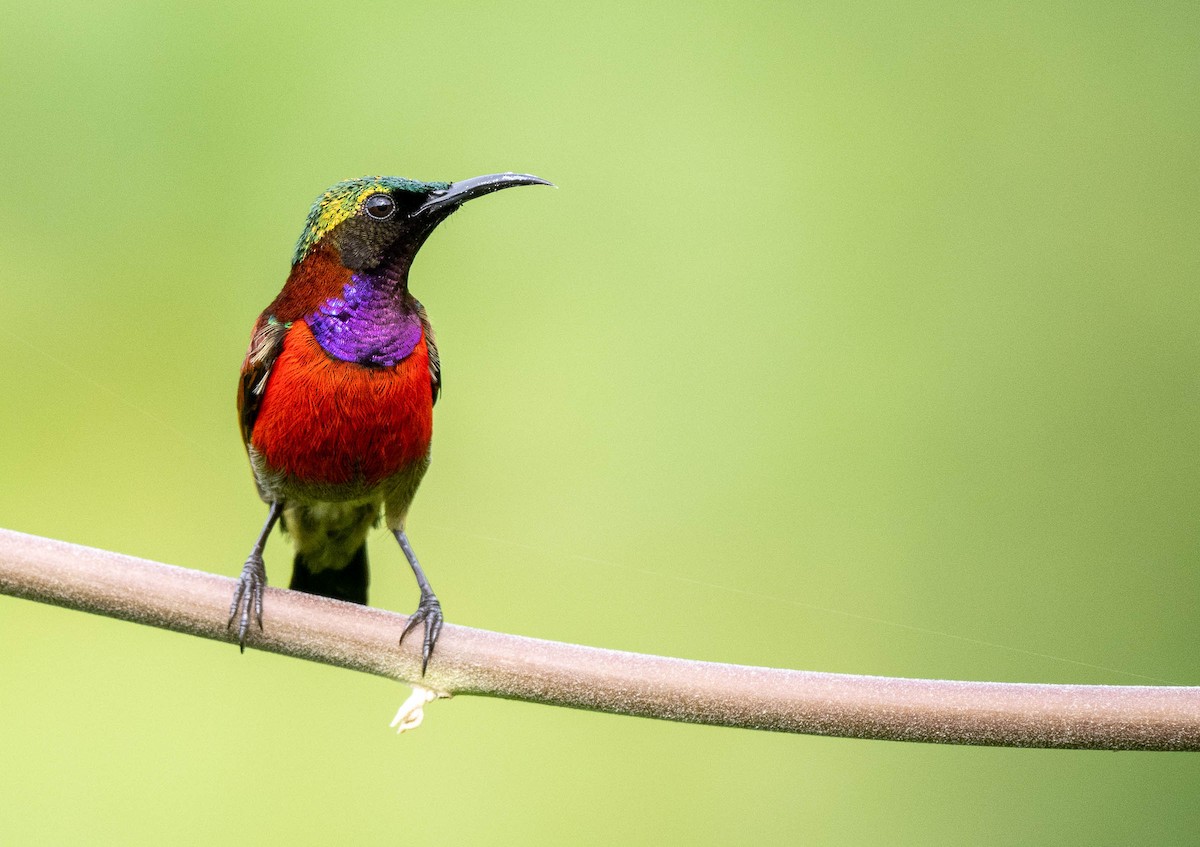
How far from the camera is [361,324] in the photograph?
6.52 ft

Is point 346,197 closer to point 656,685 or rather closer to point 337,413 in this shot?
point 337,413

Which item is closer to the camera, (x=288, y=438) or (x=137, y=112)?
(x=288, y=438)

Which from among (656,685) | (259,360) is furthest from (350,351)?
Answer: (656,685)

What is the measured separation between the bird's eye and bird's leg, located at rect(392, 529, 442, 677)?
580 millimetres

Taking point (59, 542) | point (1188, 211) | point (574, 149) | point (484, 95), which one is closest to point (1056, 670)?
point (1188, 211)

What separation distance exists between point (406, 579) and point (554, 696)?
5.69ft

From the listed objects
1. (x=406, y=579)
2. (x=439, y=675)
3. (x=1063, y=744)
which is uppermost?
(x=1063, y=744)

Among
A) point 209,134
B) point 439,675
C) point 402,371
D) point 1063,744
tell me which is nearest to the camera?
point 1063,744

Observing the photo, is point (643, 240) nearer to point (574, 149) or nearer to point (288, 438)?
point (574, 149)

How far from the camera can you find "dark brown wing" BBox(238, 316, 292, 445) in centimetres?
203

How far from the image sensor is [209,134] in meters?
3.17

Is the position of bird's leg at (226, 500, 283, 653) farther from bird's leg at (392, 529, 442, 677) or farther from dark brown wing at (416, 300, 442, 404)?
dark brown wing at (416, 300, 442, 404)

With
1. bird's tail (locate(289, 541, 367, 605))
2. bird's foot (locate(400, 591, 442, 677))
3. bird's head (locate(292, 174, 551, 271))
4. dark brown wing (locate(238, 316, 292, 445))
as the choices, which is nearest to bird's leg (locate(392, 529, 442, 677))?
bird's foot (locate(400, 591, 442, 677))

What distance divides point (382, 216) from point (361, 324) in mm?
168
